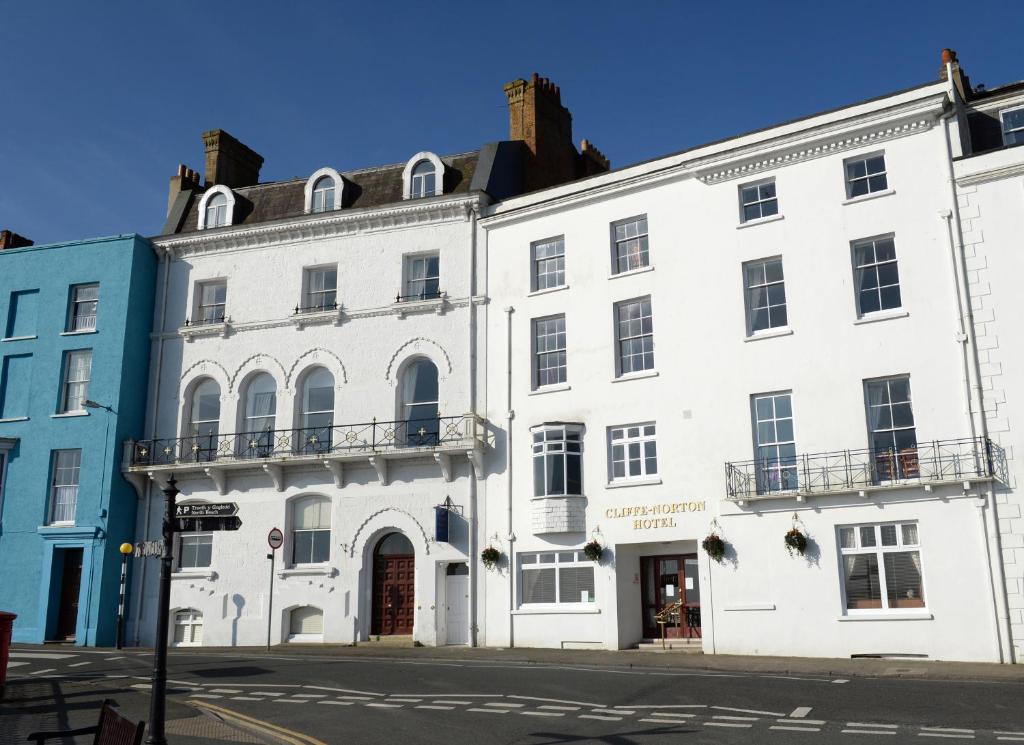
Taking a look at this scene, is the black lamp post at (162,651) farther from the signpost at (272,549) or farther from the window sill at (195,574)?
the window sill at (195,574)

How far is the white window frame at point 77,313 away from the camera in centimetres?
3147

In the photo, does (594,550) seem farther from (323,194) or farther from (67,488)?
(67,488)

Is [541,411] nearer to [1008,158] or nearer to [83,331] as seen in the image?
[1008,158]

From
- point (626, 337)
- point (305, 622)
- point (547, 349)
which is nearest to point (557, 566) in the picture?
point (547, 349)

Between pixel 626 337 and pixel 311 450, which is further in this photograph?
pixel 311 450

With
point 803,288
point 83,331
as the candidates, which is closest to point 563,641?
point 803,288

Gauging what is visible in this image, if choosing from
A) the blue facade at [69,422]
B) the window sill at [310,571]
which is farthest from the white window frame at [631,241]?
the blue facade at [69,422]

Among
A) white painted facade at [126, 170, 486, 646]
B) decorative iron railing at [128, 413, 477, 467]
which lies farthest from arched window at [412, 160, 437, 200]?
decorative iron railing at [128, 413, 477, 467]

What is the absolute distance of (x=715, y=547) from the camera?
74.6ft

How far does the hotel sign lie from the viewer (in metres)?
23.6

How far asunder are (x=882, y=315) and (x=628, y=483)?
24.4ft

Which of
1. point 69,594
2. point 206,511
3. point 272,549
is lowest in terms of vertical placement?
point 69,594

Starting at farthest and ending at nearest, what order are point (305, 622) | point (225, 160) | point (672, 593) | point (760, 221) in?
point (225, 160)
point (305, 622)
point (672, 593)
point (760, 221)

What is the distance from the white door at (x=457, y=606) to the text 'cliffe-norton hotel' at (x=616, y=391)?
77 millimetres
